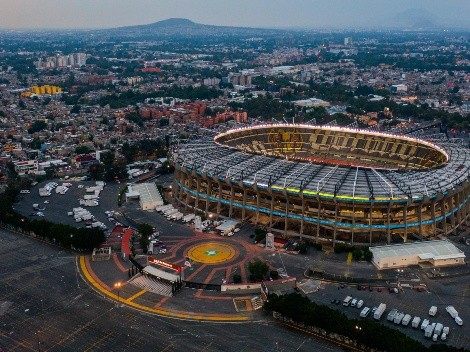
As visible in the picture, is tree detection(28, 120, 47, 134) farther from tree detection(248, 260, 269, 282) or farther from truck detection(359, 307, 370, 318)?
truck detection(359, 307, 370, 318)

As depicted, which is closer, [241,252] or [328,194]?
[241,252]

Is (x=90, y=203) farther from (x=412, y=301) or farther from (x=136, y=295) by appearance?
(x=412, y=301)

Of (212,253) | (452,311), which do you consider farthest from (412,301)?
(212,253)

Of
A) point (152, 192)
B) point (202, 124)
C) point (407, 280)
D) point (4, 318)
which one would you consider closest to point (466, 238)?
point (407, 280)

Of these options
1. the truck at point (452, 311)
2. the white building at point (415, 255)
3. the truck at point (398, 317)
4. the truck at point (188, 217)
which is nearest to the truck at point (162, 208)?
the truck at point (188, 217)

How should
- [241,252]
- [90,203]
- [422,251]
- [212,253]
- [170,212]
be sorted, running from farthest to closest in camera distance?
[90,203]
[170,212]
[241,252]
[212,253]
[422,251]

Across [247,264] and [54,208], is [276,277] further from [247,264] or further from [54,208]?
[54,208]

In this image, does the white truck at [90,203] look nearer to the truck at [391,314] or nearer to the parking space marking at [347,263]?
the parking space marking at [347,263]
